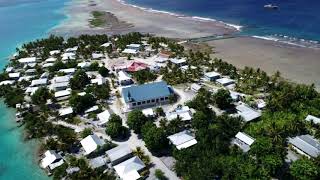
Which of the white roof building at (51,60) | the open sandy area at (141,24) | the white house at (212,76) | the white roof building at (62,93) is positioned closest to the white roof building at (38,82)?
the white roof building at (62,93)

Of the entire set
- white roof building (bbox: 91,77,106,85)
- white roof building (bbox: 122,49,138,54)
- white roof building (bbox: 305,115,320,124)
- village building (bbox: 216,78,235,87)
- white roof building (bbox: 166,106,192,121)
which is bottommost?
white roof building (bbox: 166,106,192,121)

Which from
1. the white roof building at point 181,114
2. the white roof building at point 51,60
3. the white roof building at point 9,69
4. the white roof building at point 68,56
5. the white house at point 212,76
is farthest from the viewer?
the white roof building at point 68,56

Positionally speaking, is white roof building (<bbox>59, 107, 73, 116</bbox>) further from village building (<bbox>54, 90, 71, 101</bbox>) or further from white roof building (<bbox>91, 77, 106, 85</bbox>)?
white roof building (<bbox>91, 77, 106, 85</bbox>)

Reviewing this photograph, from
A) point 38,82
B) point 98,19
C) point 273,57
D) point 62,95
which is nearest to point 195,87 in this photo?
point 62,95

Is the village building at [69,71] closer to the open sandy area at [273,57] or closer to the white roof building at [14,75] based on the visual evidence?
the white roof building at [14,75]

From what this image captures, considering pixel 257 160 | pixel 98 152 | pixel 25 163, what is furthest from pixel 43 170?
pixel 257 160

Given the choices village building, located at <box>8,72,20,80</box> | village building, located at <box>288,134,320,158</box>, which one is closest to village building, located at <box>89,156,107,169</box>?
village building, located at <box>288,134,320,158</box>

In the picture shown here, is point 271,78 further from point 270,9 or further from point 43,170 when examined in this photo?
point 270,9
